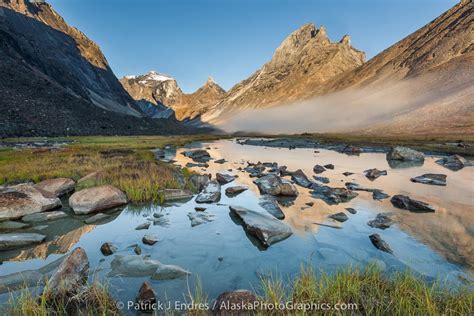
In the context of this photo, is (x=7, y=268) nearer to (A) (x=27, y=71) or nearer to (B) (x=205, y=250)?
(B) (x=205, y=250)

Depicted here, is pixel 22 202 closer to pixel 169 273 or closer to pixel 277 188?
pixel 169 273

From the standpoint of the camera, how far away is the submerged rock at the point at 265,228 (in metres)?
10.1

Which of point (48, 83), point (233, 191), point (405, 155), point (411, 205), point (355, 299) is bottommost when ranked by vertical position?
point (233, 191)

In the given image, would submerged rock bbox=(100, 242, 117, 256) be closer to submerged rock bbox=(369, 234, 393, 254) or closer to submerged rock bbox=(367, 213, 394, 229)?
submerged rock bbox=(369, 234, 393, 254)

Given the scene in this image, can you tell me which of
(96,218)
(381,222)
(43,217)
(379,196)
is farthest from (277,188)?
(43,217)

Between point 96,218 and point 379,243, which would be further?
point 96,218

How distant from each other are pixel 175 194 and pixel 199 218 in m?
4.31

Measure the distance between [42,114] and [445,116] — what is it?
134m

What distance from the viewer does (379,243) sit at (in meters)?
9.54

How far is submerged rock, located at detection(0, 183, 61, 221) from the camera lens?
11.5m

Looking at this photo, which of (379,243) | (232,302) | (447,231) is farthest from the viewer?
(447,231)

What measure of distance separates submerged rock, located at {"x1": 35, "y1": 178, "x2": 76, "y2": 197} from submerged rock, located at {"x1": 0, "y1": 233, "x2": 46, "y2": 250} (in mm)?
6160

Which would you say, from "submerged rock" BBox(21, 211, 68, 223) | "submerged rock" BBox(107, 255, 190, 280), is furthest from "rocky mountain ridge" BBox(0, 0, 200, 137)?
"submerged rock" BBox(107, 255, 190, 280)

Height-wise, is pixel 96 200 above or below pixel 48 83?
below
